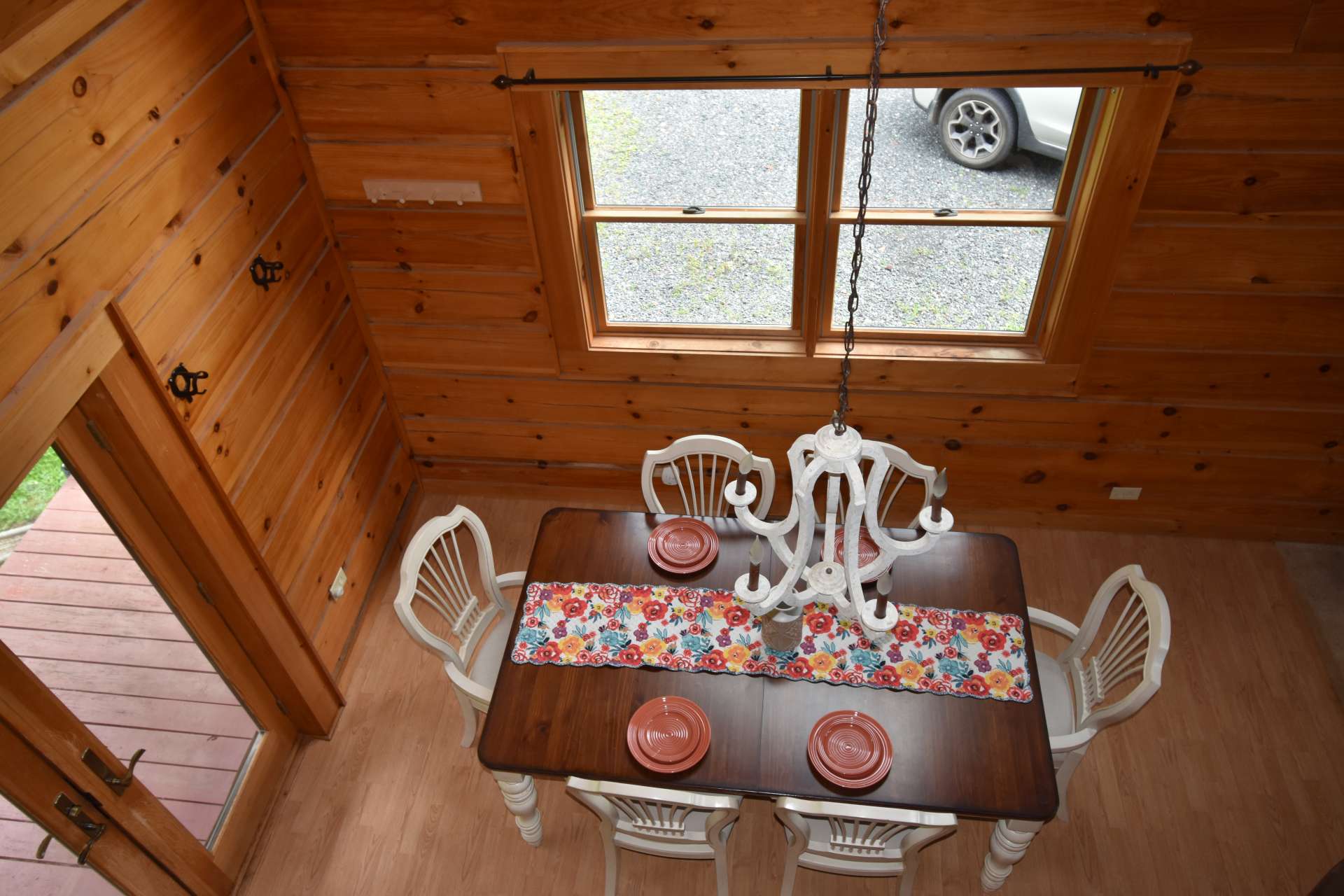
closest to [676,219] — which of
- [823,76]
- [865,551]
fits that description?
[823,76]

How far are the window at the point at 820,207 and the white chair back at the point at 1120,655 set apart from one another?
1.06m

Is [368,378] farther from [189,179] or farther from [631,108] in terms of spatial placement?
[631,108]

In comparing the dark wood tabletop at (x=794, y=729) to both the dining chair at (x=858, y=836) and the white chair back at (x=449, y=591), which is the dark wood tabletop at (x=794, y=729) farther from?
the white chair back at (x=449, y=591)

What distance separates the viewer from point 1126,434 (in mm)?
3615

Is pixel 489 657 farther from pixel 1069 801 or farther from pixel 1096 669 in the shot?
pixel 1069 801

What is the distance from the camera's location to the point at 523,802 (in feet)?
9.66

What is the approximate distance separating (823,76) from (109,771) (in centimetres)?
271

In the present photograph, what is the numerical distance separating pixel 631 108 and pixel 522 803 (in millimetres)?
2238

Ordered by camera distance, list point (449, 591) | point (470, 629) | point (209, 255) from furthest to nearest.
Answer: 1. point (449, 591)
2. point (470, 629)
3. point (209, 255)

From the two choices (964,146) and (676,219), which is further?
(676,219)

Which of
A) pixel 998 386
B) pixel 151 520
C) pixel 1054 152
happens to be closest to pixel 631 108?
pixel 1054 152

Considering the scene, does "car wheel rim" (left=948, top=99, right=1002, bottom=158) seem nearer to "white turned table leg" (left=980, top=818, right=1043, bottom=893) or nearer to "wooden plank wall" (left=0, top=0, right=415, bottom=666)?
"white turned table leg" (left=980, top=818, right=1043, bottom=893)

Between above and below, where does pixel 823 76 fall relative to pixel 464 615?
above

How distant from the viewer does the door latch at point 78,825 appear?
2.29 metres
